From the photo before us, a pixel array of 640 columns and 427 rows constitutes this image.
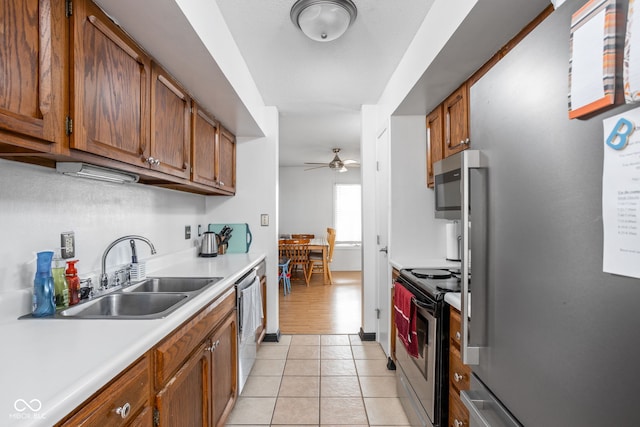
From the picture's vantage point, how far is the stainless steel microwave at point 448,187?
6.35 ft

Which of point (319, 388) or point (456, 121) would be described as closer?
point (456, 121)

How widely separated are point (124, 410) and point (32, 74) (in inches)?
37.7

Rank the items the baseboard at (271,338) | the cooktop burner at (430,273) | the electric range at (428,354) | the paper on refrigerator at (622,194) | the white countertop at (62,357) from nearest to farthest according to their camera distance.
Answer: the paper on refrigerator at (622,194) < the white countertop at (62,357) < the electric range at (428,354) < the cooktop burner at (430,273) < the baseboard at (271,338)

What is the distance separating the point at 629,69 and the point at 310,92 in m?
2.69

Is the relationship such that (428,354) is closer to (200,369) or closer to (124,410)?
(200,369)

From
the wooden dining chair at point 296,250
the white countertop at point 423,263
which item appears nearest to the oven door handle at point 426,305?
the white countertop at point 423,263

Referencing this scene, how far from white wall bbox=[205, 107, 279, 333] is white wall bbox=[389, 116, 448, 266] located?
1226mm

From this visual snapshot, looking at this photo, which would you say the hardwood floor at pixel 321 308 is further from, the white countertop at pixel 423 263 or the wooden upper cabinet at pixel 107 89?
the wooden upper cabinet at pixel 107 89

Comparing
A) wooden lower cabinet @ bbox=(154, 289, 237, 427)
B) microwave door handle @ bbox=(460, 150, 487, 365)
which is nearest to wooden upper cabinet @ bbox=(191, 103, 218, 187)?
wooden lower cabinet @ bbox=(154, 289, 237, 427)

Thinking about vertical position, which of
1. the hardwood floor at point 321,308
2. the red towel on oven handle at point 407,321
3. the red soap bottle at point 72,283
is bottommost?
the hardwood floor at point 321,308

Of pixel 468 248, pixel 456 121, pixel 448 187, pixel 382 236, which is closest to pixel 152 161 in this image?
pixel 468 248

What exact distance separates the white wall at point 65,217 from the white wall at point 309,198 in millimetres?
4857

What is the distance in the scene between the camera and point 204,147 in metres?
2.46

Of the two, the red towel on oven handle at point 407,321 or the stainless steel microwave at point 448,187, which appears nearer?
the red towel on oven handle at point 407,321
